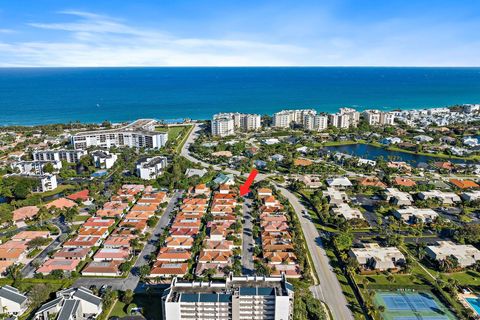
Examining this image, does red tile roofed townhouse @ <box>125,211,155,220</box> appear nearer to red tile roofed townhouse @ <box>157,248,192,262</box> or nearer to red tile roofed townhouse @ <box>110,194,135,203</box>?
red tile roofed townhouse @ <box>110,194,135,203</box>

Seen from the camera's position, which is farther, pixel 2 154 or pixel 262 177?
pixel 2 154

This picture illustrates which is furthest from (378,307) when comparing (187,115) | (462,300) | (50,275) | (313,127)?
(187,115)

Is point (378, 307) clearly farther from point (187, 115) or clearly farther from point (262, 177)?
point (187, 115)

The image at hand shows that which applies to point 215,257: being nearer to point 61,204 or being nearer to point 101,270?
point 101,270

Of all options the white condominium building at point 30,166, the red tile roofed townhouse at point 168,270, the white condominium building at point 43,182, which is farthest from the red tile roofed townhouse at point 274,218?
the white condominium building at point 30,166

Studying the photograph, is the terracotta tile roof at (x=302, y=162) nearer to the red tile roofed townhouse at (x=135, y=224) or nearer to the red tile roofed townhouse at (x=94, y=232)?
the red tile roofed townhouse at (x=135, y=224)

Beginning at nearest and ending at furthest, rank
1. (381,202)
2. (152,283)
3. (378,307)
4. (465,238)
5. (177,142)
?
(378,307), (152,283), (465,238), (381,202), (177,142)

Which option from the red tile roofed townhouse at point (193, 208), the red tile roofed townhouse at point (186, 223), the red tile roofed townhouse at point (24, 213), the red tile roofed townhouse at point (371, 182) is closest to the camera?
the red tile roofed townhouse at point (186, 223)

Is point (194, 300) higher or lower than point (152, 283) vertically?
higher
